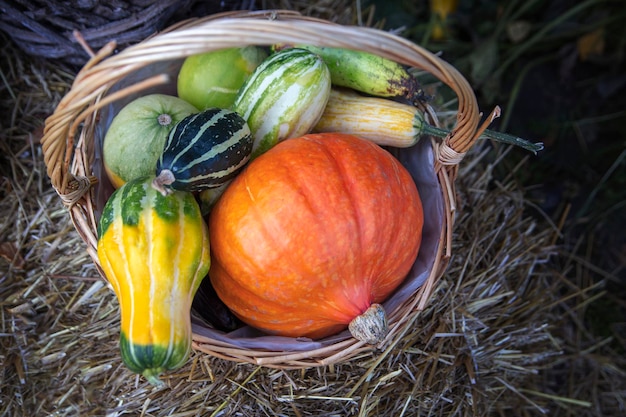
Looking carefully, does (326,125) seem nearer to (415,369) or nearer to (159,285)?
(159,285)

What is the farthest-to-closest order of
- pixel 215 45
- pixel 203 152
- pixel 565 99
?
1. pixel 565 99
2. pixel 203 152
3. pixel 215 45

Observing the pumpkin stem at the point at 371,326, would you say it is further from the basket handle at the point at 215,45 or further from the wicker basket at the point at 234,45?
the basket handle at the point at 215,45

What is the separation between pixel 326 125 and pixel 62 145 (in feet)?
2.45

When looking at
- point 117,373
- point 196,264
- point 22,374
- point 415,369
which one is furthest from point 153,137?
point 415,369

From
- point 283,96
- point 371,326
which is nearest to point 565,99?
point 283,96

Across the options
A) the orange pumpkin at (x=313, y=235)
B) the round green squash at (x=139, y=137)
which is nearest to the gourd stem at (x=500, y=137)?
the orange pumpkin at (x=313, y=235)

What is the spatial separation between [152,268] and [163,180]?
21cm

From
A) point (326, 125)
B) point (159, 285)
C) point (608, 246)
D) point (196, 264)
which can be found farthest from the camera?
point (608, 246)

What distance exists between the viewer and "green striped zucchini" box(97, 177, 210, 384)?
1.12 metres

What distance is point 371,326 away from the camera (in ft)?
4.10

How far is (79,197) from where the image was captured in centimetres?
139

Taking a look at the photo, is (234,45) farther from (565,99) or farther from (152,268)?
(565,99)

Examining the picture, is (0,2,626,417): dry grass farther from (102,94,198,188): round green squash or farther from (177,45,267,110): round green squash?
(177,45,267,110): round green squash

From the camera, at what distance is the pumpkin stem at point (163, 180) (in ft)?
3.99
